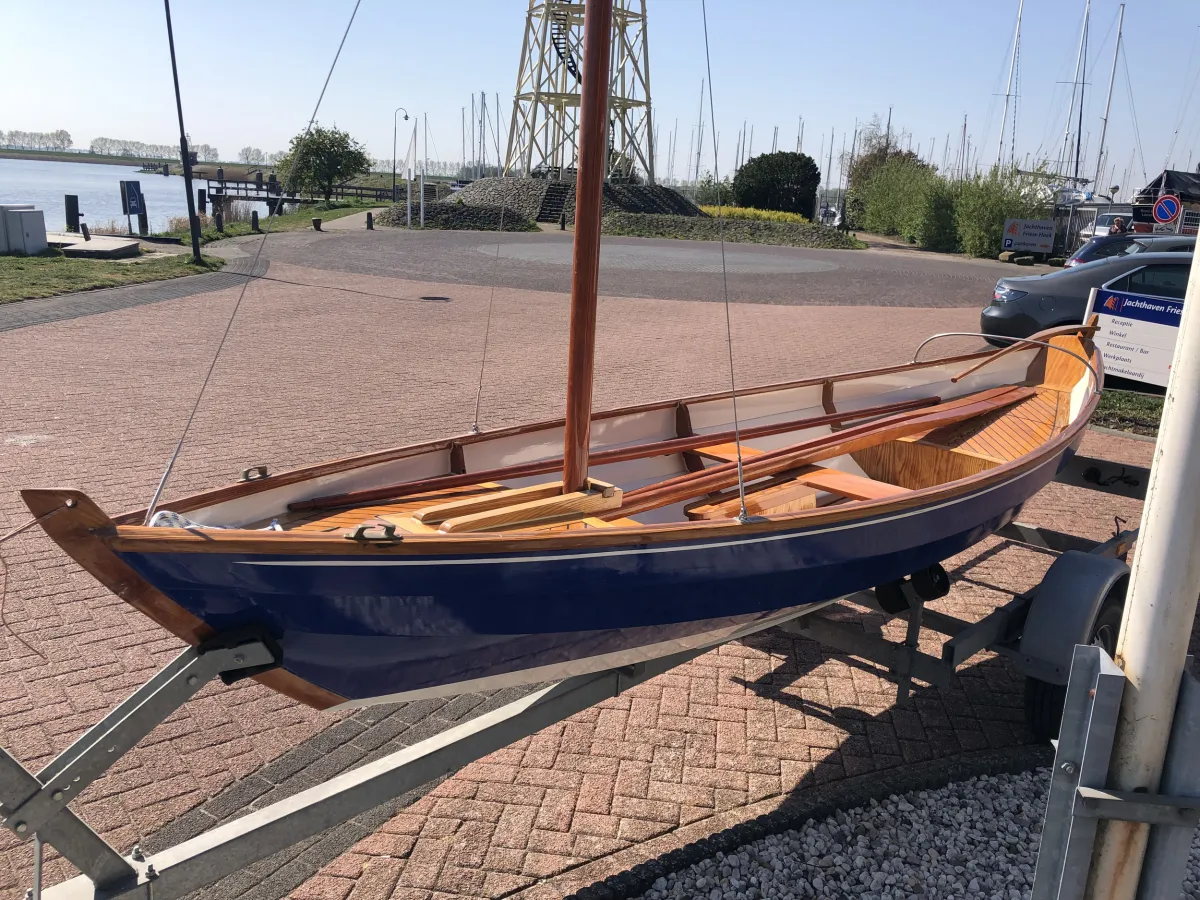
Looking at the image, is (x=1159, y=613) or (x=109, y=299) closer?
(x=1159, y=613)

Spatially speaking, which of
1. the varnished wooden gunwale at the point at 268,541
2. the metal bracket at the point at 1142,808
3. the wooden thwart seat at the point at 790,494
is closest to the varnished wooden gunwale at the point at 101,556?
the varnished wooden gunwale at the point at 268,541

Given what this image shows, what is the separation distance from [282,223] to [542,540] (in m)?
36.2

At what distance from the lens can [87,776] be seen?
237 centimetres

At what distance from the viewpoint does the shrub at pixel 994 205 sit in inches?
1328

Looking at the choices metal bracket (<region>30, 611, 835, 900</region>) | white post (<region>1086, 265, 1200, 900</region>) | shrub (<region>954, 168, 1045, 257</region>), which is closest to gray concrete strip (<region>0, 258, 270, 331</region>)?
metal bracket (<region>30, 611, 835, 900</region>)

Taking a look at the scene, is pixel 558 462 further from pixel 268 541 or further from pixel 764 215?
pixel 764 215

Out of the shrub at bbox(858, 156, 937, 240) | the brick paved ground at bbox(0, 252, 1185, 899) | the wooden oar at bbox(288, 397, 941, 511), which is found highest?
the shrub at bbox(858, 156, 937, 240)

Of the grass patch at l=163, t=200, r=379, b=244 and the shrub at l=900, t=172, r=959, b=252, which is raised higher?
the shrub at l=900, t=172, r=959, b=252

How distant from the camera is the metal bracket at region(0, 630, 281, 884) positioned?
2283mm

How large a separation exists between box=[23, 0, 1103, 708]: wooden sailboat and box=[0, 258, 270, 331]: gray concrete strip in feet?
29.2

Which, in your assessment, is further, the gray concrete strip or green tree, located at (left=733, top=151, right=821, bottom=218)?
green tree, located at (left=733, top=151, right=821, bottom=218)

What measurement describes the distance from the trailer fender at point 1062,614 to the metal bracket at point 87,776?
3372mm

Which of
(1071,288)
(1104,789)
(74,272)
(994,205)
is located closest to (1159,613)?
(1104,789)

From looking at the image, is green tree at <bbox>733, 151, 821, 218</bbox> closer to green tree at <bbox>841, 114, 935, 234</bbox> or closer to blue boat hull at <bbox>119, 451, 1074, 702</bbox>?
green tree at <bbox>841, 114, 935, 234</bbox>
